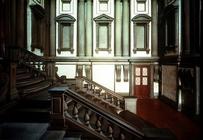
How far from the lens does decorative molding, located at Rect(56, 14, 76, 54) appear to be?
802 inches

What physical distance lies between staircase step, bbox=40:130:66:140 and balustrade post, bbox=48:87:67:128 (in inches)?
7.8

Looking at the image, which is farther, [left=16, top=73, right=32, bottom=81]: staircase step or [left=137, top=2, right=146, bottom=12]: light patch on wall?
[left=137, top=2, right=146, bottom=12]: light patch on wall

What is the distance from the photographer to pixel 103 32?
20484 mm

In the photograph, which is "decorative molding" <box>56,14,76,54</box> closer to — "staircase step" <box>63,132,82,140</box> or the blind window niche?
the blind window niche

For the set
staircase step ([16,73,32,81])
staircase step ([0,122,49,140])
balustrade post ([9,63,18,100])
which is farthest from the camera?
staircase step ([16,73,32,81])

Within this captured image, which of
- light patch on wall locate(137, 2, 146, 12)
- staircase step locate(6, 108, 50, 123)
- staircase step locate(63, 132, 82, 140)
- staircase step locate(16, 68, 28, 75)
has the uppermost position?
light patch on wall locate(137, 2, 146, 12)

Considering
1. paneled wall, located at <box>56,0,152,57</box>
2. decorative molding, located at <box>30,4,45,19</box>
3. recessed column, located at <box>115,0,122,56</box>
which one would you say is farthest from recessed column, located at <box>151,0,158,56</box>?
decorative molding, located at <box>30,4,45,19</box>

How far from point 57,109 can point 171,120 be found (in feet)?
26.2

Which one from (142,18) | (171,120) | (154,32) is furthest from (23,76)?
(154,32)

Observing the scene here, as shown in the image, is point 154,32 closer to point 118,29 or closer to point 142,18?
point 142,18

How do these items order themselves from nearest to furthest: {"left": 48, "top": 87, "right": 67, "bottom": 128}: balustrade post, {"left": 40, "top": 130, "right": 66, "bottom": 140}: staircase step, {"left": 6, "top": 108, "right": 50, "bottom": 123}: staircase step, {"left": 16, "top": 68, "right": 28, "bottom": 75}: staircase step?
{"left": 40, "top": 130, "right": 66, "bottom": 140}: staircase step < {"left": 48, "top": 87, "right": 67, "bottom": 128}: balustrade post < {"left": 6, "top": 108, "right": 50, "bottom": 123}: staircase step < {"left": 16, "top": 68, "right": 28, "bottom": 75}: staircase step

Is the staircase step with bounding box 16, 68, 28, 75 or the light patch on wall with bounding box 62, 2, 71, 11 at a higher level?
the light patch on wall with bounding box 62, 2, 71, 11

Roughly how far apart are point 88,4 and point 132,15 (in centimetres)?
339

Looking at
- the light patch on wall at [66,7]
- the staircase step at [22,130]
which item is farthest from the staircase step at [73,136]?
the light patch on wall at [66,7]
